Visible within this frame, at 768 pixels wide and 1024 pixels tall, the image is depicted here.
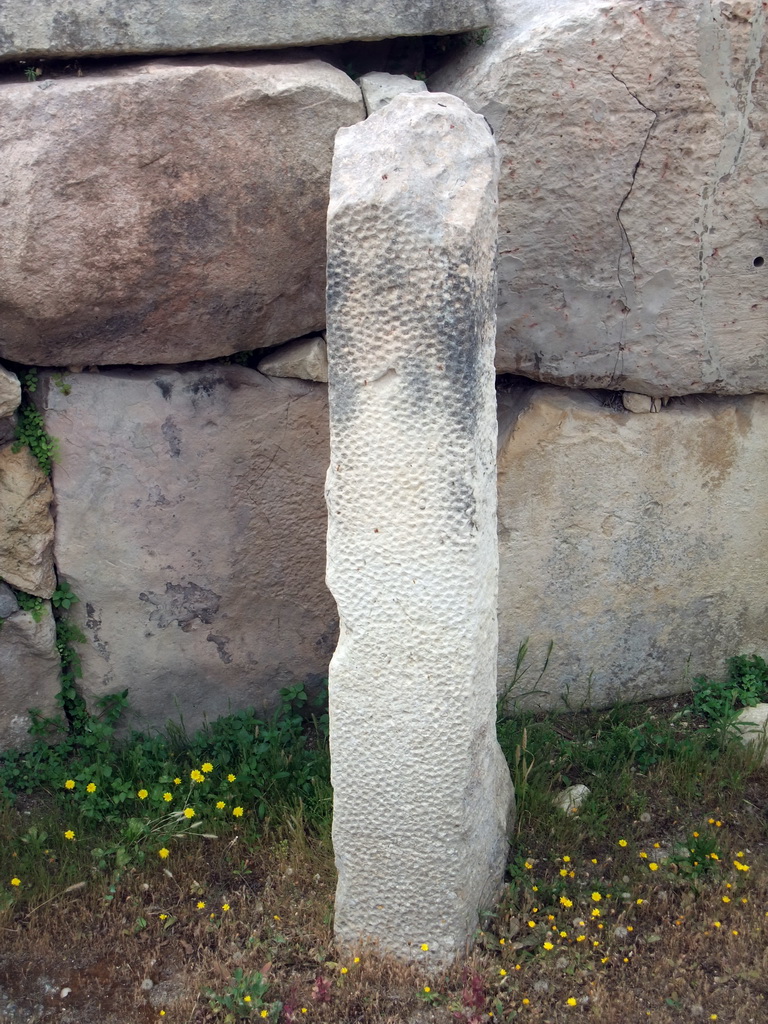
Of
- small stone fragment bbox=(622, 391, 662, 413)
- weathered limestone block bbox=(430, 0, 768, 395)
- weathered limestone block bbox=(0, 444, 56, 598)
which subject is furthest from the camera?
small stone fragment bbox=(622, 391, 662, 413)

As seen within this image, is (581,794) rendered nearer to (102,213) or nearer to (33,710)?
(33,710)

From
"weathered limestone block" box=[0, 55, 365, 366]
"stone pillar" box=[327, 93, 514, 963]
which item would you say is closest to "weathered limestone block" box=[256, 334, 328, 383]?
"weathered limestone block" box=[0, 55, 365, 366]

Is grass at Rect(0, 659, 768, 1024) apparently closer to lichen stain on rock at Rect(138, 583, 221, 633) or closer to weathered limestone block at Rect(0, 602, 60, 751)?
weathered limestone block at Rect(0, 602, 60, 751)

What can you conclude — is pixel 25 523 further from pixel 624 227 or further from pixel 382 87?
pixel 624 227

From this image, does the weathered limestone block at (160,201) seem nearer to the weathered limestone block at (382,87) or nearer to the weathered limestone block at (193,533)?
the weathered limestone block at (382,87)

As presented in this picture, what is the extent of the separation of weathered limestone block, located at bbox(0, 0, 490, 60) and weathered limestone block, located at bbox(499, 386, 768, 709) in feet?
3.49

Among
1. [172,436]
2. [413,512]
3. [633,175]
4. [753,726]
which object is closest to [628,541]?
[753,726]

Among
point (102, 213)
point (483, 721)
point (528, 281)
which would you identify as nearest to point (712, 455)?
point (528, 281)

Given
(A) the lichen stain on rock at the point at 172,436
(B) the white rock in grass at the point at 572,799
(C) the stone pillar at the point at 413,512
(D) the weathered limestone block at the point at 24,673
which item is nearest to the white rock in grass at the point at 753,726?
(B) the white rock in grass at the point at 572,799

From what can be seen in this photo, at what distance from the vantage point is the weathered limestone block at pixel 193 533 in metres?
2.87

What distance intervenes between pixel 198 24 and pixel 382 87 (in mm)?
475

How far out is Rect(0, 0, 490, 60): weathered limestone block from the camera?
2.38 m

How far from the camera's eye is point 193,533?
298cm

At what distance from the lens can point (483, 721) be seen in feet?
7.63
